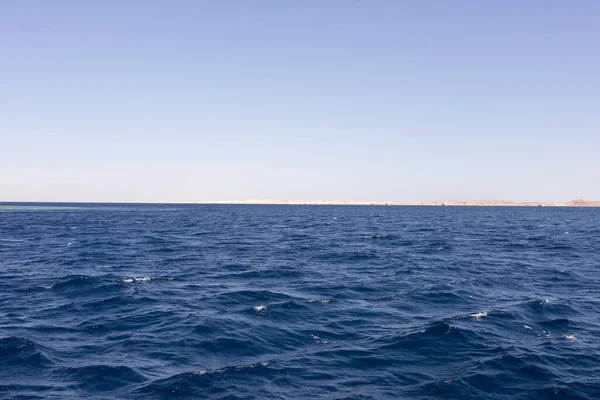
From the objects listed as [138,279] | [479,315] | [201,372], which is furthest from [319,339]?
[138,279]

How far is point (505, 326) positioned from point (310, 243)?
40584 mm

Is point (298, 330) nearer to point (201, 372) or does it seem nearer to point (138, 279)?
point (201, 372)

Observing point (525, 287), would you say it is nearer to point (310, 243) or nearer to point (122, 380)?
point (122, 380)

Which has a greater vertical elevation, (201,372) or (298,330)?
(298,330)

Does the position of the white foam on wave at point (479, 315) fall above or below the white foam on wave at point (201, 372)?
above

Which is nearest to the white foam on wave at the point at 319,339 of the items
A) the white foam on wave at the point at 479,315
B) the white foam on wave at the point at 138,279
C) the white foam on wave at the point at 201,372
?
the white foam on wave at the point at 201,372

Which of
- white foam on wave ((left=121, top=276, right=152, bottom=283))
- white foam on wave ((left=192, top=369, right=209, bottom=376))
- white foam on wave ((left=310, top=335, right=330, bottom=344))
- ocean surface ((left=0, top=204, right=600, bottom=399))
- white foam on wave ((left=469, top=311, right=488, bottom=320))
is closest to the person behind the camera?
ocean surface ((left=0, top=204, right=600, bottom=399))

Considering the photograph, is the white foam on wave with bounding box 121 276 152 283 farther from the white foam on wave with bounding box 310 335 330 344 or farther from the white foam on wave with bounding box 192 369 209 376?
the white foam on wave with bounding box 192 369 209 376

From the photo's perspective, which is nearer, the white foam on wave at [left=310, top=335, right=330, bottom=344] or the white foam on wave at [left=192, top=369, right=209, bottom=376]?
the white foam on wave at [left=192, top=369, right=209, bottom=376]

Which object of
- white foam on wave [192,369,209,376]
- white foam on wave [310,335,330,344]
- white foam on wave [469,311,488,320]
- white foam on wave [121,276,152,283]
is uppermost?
white foam on wave [469,311,488,320]

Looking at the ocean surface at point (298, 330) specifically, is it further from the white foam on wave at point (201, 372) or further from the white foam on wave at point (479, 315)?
the white foam on wave at point (479, 315)

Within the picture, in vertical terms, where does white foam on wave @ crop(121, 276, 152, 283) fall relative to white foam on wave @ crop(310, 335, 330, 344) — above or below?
below

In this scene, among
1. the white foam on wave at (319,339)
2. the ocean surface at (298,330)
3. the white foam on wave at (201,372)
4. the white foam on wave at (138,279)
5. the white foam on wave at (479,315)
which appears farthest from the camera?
the white foam on wave at (138,279)

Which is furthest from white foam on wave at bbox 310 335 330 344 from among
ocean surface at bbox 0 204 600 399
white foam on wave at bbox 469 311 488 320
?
white foam on wave at bbox 469 311 488 320
